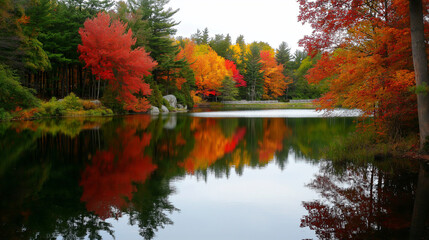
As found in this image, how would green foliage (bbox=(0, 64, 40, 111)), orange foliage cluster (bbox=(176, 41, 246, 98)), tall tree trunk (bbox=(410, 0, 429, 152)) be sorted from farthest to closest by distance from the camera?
orange foliage cluster (bbox=(176, 41, 246, 98))
green foliage (bbox=(0, 64, 40, 111))
tall tree trunk (bbox=(410, 0, 429, 152))

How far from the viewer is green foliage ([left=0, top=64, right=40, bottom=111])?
819 inches

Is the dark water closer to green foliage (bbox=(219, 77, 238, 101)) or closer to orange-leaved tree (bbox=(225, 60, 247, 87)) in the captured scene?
green foliage (bbox=(219, 77, 238, 101))

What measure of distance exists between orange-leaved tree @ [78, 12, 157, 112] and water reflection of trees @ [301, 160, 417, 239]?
81.7 feet

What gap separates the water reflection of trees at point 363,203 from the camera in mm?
4086

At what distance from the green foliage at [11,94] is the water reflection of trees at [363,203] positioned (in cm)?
2116

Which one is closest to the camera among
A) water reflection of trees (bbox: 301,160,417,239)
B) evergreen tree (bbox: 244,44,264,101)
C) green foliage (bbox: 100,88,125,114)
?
water reflection of trees (bbox: 301,160,417,239)

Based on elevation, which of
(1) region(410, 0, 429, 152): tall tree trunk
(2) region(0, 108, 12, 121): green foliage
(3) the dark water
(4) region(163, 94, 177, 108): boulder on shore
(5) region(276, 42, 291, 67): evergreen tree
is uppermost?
(5) region(276, 42, 291, 67): evergreen tree

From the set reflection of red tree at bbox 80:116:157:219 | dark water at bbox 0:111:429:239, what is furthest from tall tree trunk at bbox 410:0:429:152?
reflection of red tree at bbox 80:116:157:219

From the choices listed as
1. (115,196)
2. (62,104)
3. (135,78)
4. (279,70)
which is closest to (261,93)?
(279,70)

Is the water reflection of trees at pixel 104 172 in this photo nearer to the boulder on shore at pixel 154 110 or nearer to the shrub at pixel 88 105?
the shrub at pixel 88 105

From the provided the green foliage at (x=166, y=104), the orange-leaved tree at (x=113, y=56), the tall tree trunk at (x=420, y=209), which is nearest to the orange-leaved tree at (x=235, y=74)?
the green foliage at (x=166, y=104)

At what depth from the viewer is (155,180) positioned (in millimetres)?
6680

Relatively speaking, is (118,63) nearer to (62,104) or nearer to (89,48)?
(89,48)

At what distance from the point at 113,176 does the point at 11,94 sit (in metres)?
19.7
